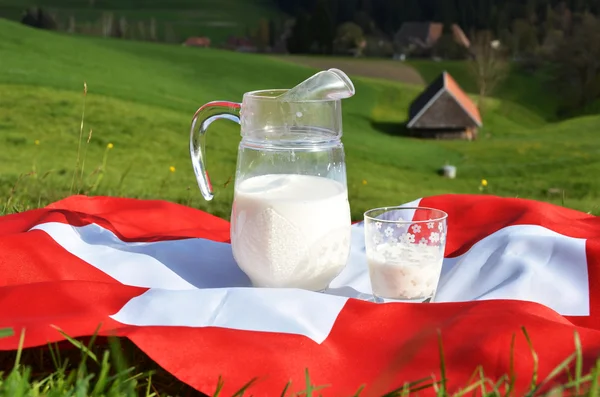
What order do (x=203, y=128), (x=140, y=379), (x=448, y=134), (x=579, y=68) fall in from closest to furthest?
1. (x=140, y=379)
2. (x=203, y=128)
3. (x=448, y=134)
4. (x=579, y=68)

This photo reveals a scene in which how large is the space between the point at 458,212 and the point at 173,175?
7131mm

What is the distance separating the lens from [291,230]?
1.82m

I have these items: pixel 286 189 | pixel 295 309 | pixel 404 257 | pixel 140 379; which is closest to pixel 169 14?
pixel 286 189

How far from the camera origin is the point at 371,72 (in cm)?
4088

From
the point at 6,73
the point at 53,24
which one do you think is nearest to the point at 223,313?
the point at 6,73

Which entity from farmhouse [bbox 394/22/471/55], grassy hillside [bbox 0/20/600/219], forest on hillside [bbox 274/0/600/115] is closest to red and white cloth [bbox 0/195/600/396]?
grassy hillside [bbox 0/20/600/219]

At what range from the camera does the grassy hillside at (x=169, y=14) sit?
2325 inches

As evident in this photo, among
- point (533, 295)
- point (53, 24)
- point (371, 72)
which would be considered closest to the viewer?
point (533, 295)

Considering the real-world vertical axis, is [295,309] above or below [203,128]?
below

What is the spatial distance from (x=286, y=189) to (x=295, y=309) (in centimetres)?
37

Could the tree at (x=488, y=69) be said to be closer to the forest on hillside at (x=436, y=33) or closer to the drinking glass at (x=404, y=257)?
the forest on hillside at (x=436, y=33)

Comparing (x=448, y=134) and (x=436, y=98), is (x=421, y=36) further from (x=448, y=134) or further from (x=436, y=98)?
(x=448, y=134)

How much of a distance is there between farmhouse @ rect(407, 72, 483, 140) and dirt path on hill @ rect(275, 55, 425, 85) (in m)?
10.3

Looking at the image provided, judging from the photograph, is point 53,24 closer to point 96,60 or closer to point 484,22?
point 96,60
